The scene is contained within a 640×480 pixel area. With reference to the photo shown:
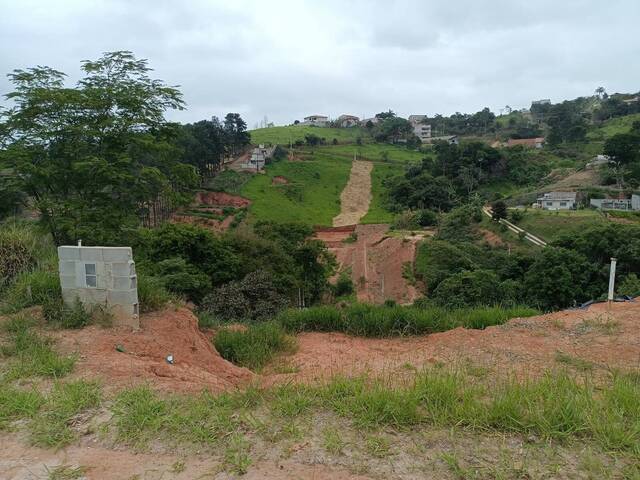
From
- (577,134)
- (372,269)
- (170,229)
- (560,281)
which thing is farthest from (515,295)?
(577,134)

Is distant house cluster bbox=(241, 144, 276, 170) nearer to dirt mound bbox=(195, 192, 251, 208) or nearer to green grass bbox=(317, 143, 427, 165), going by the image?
dirt mound bbox=(195, 192, 251, 208)

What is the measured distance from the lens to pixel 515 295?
867 inches

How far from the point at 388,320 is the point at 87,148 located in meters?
8.49

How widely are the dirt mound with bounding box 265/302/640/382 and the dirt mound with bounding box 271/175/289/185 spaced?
42.8 meters

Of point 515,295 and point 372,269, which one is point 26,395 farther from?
point 372,269

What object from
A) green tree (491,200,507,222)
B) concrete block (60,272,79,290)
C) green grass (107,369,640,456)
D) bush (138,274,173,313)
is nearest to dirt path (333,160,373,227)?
green tree (491,200,507,222)

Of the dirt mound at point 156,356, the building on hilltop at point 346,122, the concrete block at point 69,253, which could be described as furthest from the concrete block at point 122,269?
the building on hilltop at point 346,122

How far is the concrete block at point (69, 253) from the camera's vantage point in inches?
223

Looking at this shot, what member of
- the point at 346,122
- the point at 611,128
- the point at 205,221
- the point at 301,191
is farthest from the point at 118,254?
the point at 346,122

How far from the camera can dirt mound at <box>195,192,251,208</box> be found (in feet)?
137

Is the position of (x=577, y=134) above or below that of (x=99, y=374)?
above

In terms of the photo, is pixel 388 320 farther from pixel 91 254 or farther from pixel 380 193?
pixel 380 193

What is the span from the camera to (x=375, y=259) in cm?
3400

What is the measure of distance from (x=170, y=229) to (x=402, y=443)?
17.0 metres
